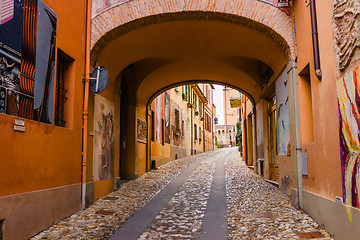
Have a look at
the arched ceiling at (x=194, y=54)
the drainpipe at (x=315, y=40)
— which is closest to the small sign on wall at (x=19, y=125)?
the arched ceiling at (x=194, y=54)

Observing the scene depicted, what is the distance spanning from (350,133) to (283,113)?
3829 mm

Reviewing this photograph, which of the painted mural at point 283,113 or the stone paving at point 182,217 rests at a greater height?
the painted mural at point 283,113

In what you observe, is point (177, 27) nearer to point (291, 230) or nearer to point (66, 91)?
point (66, 91)

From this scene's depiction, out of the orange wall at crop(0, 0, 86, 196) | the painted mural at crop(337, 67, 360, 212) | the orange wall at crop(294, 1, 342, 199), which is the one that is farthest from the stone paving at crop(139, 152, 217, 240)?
the painted mural at crop(337, 67, 360, 212)

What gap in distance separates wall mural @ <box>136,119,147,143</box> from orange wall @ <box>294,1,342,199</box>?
741 cm

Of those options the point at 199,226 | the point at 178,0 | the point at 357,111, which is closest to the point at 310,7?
the point at 357,111

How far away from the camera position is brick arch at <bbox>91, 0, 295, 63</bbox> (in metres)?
6.93

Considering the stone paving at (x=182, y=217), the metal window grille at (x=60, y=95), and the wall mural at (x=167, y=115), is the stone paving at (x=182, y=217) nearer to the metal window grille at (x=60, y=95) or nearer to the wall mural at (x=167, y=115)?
the metal window grille at (x=60, y=95)

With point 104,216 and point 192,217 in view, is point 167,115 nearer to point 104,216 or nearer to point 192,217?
point 104,216

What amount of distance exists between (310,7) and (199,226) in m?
4.11

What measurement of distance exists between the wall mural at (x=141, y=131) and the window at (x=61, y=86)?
19.2ft

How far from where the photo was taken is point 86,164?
6.84m

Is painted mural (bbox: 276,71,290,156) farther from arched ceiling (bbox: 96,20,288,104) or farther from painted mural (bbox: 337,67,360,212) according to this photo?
painted mural (bbox: 337,67,360,212)

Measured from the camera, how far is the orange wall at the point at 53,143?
436 centimetres
